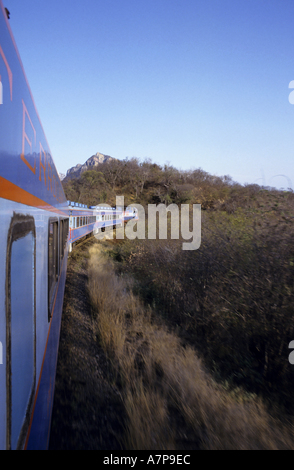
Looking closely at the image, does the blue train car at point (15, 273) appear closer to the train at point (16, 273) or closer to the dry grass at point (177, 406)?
the train at point (16, 273)

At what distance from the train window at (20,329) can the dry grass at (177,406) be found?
186 centimetres

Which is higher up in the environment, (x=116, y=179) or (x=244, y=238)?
(x=116, y=179)

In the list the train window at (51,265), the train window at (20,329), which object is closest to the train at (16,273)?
the train window at (20,329)

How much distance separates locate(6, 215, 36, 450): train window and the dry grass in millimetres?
1863

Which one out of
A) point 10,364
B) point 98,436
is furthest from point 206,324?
point 10,364

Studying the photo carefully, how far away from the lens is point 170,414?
320 centimetres

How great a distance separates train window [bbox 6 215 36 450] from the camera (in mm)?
1050

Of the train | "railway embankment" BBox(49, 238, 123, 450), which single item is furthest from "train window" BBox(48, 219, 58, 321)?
"railway embankment" BBox(49, 238, 123, 450)

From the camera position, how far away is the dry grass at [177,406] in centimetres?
267

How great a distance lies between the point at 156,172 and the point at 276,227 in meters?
68.9

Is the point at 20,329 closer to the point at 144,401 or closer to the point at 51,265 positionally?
the point at 51,265
